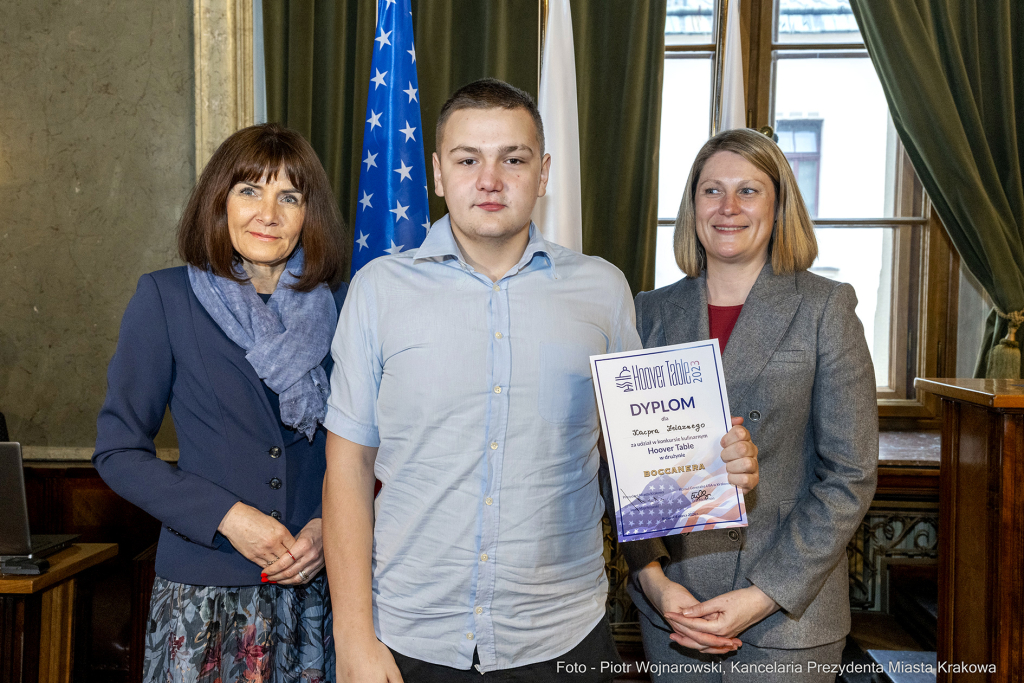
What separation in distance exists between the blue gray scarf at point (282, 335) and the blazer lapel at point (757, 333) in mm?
881

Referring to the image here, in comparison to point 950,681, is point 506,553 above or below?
above

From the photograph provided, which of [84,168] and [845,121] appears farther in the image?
[845,121]

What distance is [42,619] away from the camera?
2160 millimetres

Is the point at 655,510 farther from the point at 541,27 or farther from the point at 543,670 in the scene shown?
the point at 541,27

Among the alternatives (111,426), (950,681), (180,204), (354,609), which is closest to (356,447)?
(354,609)

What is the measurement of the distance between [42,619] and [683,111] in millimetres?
3372

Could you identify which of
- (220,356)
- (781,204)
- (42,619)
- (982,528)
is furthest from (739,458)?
(42,619)

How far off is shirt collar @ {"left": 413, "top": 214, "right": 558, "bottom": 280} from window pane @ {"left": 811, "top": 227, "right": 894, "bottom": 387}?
2688 millimetres

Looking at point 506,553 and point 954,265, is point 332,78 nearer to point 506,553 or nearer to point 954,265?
point 506,553

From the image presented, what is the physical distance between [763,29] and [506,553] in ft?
10.7

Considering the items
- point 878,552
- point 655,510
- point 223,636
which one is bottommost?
point 878,552

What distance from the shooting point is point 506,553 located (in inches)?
50.4

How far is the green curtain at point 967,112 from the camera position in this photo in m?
3.27

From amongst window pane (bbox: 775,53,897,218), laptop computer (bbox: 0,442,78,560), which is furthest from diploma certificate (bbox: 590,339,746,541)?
window pane (bbox: 775,53,897,218)
